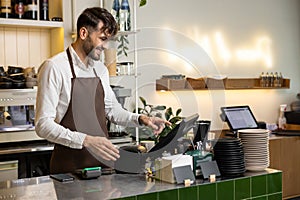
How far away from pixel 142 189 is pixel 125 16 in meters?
2.27

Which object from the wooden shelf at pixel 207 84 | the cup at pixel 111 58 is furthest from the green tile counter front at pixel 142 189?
the wooden shelf at pixel 207 84

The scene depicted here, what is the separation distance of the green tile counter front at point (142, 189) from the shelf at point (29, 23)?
70.7 inches

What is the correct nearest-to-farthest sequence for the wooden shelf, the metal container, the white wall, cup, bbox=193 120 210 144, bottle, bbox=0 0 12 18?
1. cup, bbox=193 120 210 144
2. the metal container
3. bottle, bbox=0 0 12 18
4. the wooden shelf
5. the white wall

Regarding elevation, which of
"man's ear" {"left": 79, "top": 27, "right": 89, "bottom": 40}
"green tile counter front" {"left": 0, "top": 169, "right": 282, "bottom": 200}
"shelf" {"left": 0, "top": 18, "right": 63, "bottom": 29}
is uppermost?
"shelf" {"left": 0, "top": 18, "right": 63, "bottom": 29}

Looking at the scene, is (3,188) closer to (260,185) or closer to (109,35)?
(109,35)

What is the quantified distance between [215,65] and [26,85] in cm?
216

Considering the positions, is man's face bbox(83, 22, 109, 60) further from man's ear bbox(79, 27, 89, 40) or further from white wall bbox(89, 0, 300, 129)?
white wall bbox(89, 0, 300, 129)

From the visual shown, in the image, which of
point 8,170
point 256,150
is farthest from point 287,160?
point 8,170

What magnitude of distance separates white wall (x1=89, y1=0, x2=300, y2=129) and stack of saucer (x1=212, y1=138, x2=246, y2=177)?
1.99 meters

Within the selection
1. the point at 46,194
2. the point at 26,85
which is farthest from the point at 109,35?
the point at 26,85

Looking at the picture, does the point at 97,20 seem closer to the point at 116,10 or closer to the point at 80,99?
the point at 80,99

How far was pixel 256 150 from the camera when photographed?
7.54 feet

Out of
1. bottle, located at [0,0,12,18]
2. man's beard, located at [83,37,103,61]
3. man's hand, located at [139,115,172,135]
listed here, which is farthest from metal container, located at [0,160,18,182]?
man's hand, located at [139,115,172,135]

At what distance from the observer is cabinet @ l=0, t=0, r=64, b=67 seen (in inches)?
150
